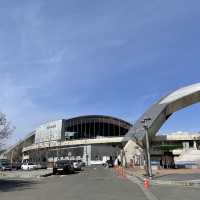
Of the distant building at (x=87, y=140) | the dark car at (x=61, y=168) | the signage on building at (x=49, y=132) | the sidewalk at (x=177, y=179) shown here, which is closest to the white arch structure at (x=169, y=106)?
the distant building at (x=87, y=140)

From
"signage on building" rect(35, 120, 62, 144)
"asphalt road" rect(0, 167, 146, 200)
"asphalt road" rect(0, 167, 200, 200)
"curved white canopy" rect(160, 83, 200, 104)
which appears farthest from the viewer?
"signage on building" rect(35, 120, 62, 144)

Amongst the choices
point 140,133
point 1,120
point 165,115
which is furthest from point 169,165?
point 165,115

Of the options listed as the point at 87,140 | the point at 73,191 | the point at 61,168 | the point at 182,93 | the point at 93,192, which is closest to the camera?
the point at 93,192

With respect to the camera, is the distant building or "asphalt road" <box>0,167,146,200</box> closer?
"asphalt road" <box>0,167,146,200</box>

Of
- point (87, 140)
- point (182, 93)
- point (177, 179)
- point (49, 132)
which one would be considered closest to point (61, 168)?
point (177, 179)

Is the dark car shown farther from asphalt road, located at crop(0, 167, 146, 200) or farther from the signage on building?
the signage on building

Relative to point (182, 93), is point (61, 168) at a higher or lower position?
lower

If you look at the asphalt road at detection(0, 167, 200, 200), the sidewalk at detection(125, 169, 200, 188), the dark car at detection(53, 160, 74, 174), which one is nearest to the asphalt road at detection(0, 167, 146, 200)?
the asphalt road at detection(0, 167, 200, 200)

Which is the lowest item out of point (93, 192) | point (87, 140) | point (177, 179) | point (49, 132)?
point (93, 192)

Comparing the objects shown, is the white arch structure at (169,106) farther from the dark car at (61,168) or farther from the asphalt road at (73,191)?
the asphalt road at (73,191)

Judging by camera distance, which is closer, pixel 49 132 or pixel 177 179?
pixel 177 179

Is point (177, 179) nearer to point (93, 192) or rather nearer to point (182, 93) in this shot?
point (93, 192)

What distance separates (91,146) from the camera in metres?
132

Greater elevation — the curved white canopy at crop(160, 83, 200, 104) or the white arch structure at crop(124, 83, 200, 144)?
the curved white canopy at crop(160, 83, 200, 104)
